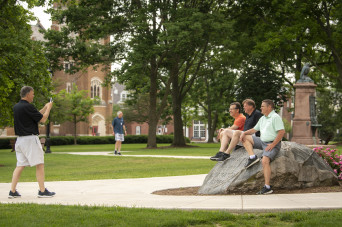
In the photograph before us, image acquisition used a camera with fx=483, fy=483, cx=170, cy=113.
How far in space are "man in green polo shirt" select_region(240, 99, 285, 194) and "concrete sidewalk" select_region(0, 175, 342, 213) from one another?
50cm

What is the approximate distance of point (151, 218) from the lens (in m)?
6.21

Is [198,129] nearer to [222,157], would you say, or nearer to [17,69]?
[17,69]

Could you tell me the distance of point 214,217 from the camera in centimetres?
631

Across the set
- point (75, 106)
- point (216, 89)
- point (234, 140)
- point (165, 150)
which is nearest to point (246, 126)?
point (234, 140)

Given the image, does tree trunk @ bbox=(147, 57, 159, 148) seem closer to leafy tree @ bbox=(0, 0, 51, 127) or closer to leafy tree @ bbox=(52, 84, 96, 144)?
leafy tree @ bbox=(0, 0, 51, 127)

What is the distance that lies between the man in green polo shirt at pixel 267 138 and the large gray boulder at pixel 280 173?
20cm

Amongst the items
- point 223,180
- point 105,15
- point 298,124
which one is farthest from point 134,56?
point 223,180

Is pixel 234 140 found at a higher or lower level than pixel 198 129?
lower

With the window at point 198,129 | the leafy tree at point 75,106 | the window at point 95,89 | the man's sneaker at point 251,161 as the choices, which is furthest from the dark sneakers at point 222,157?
the window at point 198,129

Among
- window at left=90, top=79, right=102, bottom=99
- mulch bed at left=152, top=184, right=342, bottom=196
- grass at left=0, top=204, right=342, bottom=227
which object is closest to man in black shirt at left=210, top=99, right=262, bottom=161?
mulch bed at left=152, top=184, right=342, bottom=196

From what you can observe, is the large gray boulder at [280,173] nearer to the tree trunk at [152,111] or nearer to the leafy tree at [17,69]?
the leafy tree at [17,69]

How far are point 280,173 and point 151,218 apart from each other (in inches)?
139

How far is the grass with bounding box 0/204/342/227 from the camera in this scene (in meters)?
5.95

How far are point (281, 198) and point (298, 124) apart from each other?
19.1 m
